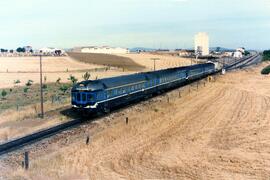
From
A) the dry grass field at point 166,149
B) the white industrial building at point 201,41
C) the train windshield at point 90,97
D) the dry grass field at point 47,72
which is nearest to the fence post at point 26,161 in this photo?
the dry grass field at point 166,149

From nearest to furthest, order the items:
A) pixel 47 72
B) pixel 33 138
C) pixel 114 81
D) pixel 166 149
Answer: pixel 166 149 < pixel 33 138 < pixel 114 81 < pixel 47 72

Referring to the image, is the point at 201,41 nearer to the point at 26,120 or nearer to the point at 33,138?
the point at 26,120

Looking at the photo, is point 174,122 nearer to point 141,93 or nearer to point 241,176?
point 141,93

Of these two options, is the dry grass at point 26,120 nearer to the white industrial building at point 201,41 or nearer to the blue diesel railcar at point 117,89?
the blue diesel railcar at point 117,89

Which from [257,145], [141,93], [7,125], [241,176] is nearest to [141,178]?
[241,176]

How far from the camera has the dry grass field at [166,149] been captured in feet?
75.2

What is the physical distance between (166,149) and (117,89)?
13.9m

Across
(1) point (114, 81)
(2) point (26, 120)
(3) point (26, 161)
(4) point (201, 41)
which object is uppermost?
(4) point (201, 41)

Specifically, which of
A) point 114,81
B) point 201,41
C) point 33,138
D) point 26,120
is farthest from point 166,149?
point 201,41

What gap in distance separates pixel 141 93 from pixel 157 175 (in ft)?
86.3

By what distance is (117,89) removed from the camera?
40906 mm

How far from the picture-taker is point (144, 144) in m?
29.5

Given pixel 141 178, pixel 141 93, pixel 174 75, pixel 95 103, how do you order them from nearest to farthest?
pixel 141 178 < pixel 95 103 < pixel 141 93 < pixel 174 75

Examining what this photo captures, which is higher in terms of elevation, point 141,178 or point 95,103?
point 95,103
